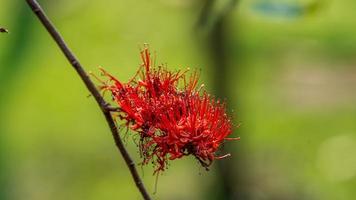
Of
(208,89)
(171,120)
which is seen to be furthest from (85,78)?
(208,89)

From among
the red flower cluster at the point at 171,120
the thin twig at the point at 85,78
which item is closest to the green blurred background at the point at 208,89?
the red flower cluster at the point at 171,120

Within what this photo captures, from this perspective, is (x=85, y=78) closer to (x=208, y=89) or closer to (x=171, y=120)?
(x=171, y=120)

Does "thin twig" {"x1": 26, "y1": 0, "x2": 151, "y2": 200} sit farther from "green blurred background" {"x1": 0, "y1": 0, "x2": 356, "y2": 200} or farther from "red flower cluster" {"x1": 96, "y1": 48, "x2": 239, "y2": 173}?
"green blurred background" {"x1": 0, "y1": 0, "x2": 356, "y2": 200}

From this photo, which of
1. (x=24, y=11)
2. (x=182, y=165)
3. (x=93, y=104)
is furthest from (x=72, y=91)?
(x=24, y=11)

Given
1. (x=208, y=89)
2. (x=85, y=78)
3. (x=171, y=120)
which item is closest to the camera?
(x=85, y=78)

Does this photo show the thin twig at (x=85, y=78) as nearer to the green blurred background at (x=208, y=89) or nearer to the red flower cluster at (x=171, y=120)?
the red flower cluster at (x=171, y=120)

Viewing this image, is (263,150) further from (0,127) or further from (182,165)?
(0,127)

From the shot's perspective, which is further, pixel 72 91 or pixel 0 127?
pixel 72 91
